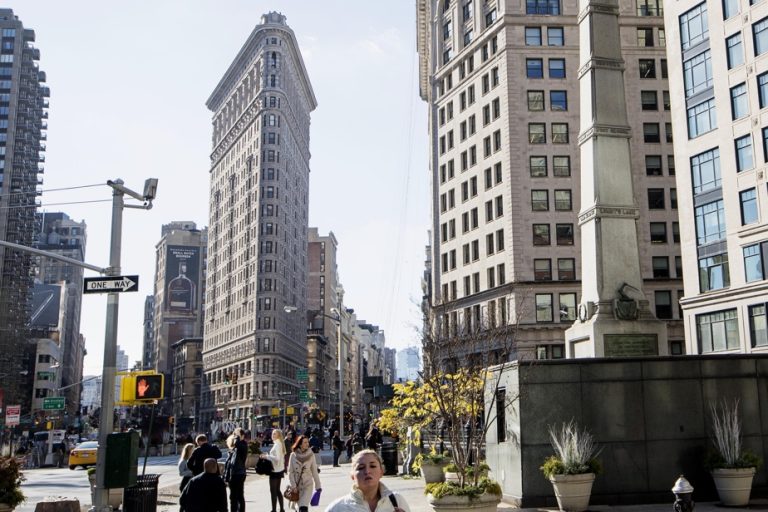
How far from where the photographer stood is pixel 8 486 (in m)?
15.2

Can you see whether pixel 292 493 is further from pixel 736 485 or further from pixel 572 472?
pixel 736 485

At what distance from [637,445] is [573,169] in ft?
167

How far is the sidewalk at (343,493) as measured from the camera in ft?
58.5

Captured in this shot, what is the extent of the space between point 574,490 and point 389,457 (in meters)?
15.1

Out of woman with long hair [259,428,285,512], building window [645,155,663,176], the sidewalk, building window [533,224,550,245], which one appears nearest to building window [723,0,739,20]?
building window [645,155,663,176]

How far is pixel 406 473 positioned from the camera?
31.1m

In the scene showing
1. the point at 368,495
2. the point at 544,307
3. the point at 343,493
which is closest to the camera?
the point at 368,495

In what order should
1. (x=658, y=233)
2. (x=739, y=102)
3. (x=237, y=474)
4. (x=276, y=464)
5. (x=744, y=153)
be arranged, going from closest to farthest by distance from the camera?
(x=237, y=474) → (x=276, y=464) → (x=744, y=153) → (x=739, y=102) → (x=658, y=233)

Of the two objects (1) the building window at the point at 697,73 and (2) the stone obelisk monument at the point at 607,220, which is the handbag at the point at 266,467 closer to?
(2) the stone obelisk monument at the point at 607,220

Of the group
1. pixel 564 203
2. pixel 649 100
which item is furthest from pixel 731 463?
pixel 649 100

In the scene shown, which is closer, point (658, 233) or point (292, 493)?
point (292, 493)

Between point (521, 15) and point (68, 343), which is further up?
point (521, 15)

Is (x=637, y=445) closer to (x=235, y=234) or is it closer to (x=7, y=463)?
(x=7, y=463)

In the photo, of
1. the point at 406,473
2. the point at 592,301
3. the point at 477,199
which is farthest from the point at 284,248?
the point at 592,301
